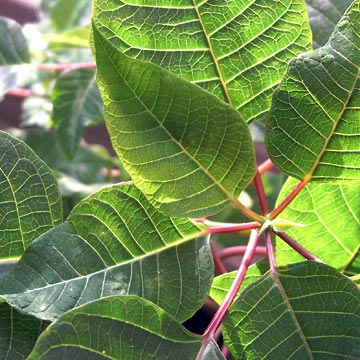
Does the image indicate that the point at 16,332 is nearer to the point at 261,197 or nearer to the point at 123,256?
the point at 123,256

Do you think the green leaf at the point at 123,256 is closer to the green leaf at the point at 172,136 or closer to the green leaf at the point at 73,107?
the green leaf at the point at 172,136

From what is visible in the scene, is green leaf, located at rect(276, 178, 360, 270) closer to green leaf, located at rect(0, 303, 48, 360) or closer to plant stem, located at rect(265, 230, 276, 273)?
plant stem, located at rect(265, 230, 276, 273)

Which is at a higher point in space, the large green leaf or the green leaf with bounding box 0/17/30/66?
the large green leaf

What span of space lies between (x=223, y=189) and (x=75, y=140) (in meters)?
0.52

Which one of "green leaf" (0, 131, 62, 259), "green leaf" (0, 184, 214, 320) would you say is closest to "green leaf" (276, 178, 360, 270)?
"green leaf" (0, 184, 214, 320)

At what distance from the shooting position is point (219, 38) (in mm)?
524

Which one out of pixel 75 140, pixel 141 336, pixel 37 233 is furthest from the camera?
pixel 75 140

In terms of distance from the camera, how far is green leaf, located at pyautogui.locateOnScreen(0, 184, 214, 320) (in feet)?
1.59

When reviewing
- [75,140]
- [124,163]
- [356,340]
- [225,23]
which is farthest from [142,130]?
[75,140]

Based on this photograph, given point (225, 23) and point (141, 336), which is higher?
point (225, 23)

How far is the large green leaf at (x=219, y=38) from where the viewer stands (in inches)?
19.6

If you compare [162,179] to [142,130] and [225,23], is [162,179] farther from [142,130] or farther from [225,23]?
[225,23]

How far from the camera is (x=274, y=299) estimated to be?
1.61ft

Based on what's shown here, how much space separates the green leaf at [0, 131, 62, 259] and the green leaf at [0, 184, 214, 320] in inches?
2.8
